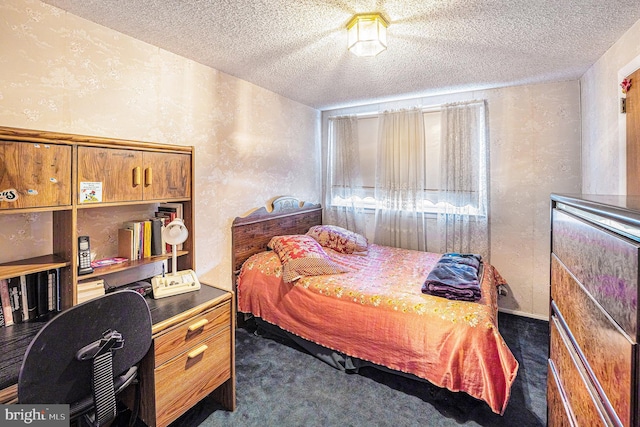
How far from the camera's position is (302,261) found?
272cm

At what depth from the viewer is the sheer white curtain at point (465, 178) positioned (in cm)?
335

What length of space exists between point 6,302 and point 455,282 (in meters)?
2.63

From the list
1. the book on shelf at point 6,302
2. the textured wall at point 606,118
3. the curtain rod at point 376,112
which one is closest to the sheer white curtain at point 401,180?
the curtain rod at point 376,112

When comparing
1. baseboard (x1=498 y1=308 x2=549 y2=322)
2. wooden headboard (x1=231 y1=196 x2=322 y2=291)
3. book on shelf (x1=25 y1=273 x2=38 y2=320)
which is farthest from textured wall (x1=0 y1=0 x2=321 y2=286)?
baseboard (x1=498 y1=308 x2=549 y2=322)

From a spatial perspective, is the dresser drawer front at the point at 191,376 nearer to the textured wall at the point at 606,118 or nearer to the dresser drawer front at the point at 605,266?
the dresser drawer front at the point at 605,266

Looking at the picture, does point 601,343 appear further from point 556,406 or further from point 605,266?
point 556,406

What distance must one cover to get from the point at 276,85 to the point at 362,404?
9.50ft

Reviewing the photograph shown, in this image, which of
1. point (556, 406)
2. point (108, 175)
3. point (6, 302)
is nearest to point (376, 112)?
point (108, 175)

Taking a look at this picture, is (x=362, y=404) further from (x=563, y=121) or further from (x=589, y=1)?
(x=563, y=121)

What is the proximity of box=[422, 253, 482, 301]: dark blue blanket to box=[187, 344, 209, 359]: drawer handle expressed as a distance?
154 centimetres

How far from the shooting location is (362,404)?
2049 mm

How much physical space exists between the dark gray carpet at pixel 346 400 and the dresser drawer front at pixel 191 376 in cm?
26

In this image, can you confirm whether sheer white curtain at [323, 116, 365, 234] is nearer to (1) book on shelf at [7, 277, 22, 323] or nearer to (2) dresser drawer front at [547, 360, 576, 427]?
(2) dresser drawer front at [547, 360, 576, 427]

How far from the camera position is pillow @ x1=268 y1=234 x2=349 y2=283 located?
8.72ft
